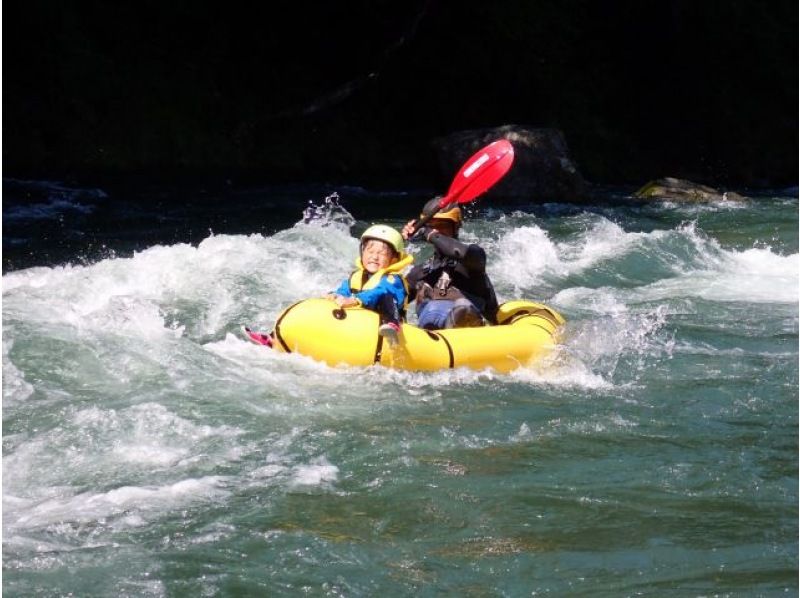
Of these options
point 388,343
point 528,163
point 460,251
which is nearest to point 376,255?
point 460,251

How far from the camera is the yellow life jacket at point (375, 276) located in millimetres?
5828

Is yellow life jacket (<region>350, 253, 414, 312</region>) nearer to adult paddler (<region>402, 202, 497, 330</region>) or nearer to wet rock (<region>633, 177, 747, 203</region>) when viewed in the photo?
adult paddler (<region>402, 202, 497, 330</region>)

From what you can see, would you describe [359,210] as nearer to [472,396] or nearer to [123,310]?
[123,310]

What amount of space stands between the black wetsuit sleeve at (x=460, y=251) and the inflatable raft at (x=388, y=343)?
1.28ft

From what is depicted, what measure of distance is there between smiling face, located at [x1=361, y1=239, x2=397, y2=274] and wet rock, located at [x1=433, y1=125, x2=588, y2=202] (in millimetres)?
7292

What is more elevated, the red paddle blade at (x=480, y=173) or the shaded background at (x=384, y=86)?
the shaded background at (x=384, y=86)

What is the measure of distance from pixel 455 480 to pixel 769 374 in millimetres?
2286

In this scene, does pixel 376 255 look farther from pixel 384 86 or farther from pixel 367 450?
pixel 384 86

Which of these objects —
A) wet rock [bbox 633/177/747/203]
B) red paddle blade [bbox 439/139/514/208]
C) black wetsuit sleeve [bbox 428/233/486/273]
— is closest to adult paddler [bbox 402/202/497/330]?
black wetsuit sleeve [bbox 428/233/486/273]

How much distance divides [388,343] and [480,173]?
2.08 meters

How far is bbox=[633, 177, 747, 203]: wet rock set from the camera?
13.7 metres

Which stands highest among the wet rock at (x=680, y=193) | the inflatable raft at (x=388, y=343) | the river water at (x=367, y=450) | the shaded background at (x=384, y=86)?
the shaded background at (x=384, y=86)

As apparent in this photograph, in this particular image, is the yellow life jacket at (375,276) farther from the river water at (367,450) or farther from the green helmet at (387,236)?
the river water at (367,450)

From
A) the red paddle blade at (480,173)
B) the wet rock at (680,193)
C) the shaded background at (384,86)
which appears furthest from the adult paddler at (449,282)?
the wet rock at (680,193)
